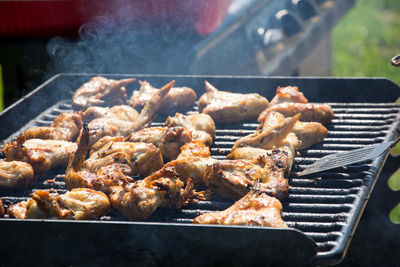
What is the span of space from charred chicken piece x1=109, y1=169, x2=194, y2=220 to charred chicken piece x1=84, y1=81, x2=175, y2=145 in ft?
2.77

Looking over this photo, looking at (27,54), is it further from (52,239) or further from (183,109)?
(52,239)

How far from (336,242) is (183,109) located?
7.07ft

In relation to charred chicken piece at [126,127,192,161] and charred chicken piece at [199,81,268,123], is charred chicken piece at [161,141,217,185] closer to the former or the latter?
charred chicken piece at [126,127,192,161]

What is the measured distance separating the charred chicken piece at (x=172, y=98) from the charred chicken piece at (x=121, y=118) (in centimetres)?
9

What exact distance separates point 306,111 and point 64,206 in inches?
78.8

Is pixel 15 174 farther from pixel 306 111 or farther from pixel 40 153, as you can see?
pixel 306 111

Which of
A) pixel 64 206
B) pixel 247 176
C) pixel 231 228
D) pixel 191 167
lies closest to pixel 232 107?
pixel 191 167

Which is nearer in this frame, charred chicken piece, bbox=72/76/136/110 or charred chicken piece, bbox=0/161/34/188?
charred chicken piece, bbox=0/161/34/188

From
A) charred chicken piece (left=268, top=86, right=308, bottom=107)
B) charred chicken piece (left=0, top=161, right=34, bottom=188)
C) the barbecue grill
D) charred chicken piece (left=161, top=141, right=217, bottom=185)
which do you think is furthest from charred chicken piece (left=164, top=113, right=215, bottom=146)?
the barbecue grill

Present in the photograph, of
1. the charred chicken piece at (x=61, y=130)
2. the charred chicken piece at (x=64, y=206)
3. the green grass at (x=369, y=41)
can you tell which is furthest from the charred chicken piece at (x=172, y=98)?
the green grass at (x=369, y=41)

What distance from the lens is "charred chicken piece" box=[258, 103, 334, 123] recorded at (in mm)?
3715

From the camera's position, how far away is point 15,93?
695 centimetres

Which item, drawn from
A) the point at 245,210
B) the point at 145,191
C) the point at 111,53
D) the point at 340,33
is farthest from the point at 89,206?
the point at 340,33

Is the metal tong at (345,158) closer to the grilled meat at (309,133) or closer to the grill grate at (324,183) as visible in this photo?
the grill grate at (324,183)
